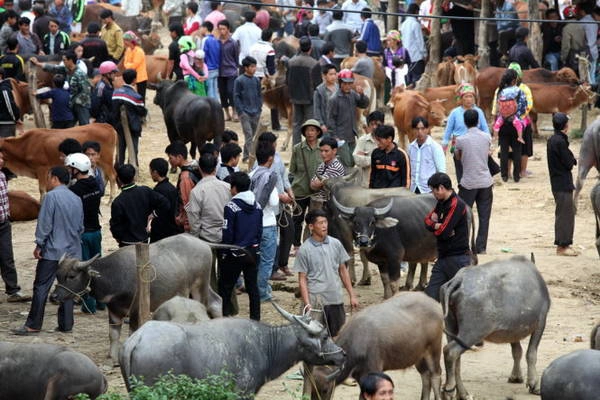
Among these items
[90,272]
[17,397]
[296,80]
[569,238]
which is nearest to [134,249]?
[90,272]

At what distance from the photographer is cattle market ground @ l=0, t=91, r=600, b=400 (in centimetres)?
1159

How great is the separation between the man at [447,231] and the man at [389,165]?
231 cm

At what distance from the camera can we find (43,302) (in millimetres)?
12609

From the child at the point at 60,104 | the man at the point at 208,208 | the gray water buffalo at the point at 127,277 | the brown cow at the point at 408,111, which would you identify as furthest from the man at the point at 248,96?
the gray water buffalo at the point at 127,277

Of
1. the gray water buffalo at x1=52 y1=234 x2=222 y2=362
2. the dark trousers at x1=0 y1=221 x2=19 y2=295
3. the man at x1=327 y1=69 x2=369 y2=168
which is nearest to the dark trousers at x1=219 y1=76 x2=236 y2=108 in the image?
the man at x1=327 y1=69 x2=369 y2=168

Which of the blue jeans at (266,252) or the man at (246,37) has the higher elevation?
the man at (246,37)

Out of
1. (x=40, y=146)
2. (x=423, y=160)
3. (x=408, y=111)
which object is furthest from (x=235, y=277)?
(x=408, y=111)

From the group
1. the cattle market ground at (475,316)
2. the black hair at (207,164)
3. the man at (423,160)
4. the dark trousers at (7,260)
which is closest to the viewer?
the cattle market ground at (475,316)

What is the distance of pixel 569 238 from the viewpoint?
1630 centimetres

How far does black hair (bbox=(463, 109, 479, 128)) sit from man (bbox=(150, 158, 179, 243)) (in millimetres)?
4257

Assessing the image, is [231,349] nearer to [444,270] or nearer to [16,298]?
[444,270]

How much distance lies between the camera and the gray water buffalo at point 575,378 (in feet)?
31.0

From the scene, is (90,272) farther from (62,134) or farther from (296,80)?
(296,80)

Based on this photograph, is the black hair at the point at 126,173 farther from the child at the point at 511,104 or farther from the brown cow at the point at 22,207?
the child at the point at 511,104
